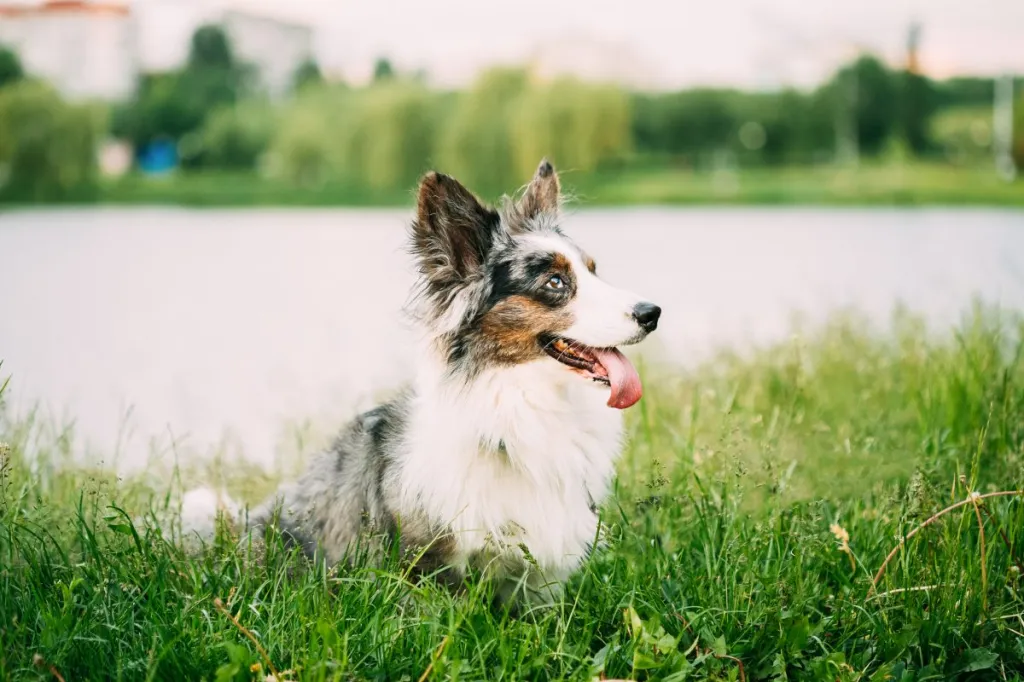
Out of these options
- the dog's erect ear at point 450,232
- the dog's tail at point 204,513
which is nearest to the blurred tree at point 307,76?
the dog's tail at point 204,513

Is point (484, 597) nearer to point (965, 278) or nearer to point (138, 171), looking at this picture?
point (965, 278)

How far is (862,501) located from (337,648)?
248cm

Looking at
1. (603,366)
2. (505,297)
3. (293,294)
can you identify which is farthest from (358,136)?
(603,366)

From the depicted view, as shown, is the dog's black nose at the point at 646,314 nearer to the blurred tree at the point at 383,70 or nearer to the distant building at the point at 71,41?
the distant building at the point at 71,41

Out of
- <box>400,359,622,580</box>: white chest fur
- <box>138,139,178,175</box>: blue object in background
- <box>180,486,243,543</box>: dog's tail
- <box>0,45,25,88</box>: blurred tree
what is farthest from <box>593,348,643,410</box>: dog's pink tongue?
<box>138,139,178,175</box>: blue object in background

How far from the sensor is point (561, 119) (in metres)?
21.7

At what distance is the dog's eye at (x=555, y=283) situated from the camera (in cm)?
363

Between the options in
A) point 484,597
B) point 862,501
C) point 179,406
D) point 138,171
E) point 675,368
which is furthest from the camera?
point 138,171

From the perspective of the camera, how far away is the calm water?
6.64 metres

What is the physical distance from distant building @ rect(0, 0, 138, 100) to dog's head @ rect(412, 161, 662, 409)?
6118 millimetres

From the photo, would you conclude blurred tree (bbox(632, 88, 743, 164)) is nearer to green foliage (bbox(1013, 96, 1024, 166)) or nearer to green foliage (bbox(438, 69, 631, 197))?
green foliage (bbox(438, 69, 631, 197))

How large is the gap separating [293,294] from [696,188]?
492 inches

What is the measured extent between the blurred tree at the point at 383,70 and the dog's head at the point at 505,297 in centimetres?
1945

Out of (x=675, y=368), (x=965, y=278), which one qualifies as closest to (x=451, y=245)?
(x=675, y=368)
